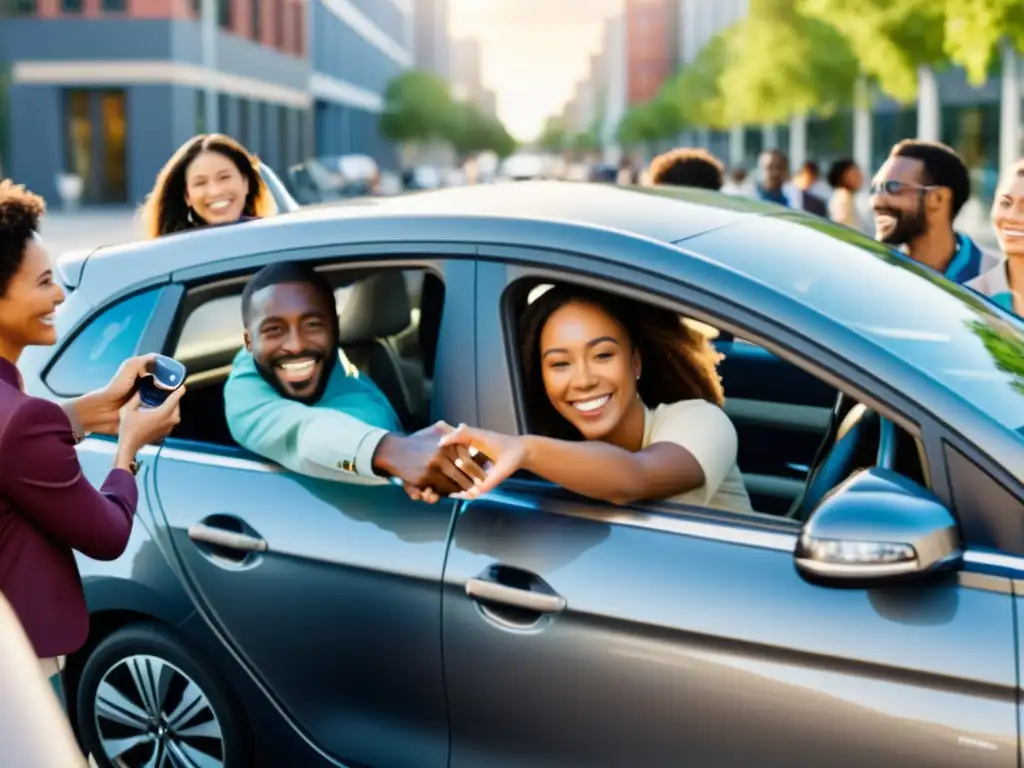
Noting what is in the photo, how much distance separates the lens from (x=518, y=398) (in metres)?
3.05

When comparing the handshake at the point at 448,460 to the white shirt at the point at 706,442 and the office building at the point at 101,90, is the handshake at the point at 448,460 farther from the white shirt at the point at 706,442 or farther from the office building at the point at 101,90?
the office building at the point at 101,90

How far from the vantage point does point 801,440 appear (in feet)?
14.6

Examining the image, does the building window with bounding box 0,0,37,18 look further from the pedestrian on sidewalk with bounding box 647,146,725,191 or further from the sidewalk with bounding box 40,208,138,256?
the pedestrian on sidewalk with bounding box 647,146,725,191

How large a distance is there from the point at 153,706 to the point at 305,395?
84 cm

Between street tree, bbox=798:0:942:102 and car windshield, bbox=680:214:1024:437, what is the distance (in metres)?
21.9

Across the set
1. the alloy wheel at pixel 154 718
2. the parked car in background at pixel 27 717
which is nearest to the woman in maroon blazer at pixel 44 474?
the alloy wheel at pixel 154 718

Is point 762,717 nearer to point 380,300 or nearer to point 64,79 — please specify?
point 380,300

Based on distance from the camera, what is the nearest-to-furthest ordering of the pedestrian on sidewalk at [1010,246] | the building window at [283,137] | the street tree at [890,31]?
Answer: the pedestrian on sidewalk at [1010,246] < the street tree at [890,31] < the building window at [283,137]

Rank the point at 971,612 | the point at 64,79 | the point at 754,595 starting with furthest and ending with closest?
the point at 64,79, the point at 754,595, the point at 971,612

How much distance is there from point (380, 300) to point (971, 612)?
2447 millimetres

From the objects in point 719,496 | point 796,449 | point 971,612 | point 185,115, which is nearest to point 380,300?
point 796,449

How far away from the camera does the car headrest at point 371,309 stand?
4426 millimetres

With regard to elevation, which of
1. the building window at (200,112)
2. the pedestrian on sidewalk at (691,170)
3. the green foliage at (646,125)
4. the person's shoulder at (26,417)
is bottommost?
the person's shoulder at (26,417)

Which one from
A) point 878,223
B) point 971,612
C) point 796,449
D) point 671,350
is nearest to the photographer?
point 971,612
